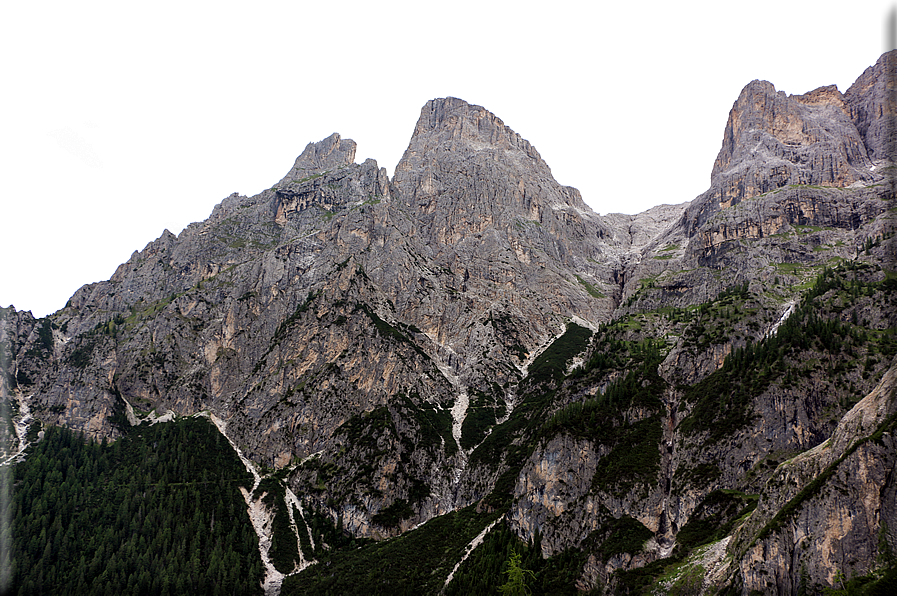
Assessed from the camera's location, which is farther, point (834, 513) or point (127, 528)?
point (127, 528)

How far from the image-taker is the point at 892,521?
5666cm

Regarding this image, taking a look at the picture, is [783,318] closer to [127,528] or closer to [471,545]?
[471,545]

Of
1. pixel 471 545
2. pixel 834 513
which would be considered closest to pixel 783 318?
pixel 834 513

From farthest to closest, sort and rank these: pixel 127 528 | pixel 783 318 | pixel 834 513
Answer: pixel 127 528 < pixel 783 318 < pixel 834 513

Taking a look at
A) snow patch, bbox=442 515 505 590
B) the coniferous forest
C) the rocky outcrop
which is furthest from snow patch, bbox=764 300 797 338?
the coniferous forest

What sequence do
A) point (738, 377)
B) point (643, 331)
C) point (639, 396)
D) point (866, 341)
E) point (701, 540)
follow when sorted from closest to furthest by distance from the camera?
point (701, 540)
point (866, 341)
point (738, 377)
point (639, 396)
point (643, 331)

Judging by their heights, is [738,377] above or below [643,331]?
below

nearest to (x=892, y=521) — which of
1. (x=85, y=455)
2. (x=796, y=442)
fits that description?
(x=796, y=442)

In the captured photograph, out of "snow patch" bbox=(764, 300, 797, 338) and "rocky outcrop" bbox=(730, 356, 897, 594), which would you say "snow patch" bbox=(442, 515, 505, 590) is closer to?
"rocky outcrop" bbox=(730, 356, 897, 594)

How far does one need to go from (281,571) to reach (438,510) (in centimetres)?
5716

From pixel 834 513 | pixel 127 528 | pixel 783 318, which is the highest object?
pixel 783 318

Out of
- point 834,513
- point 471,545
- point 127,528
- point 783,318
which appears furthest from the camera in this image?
point 127,528

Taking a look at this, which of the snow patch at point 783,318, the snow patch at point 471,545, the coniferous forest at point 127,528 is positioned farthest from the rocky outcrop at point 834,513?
the coniferous forest at point 127,528

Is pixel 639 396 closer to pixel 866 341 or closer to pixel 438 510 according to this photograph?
pixel 866 341
